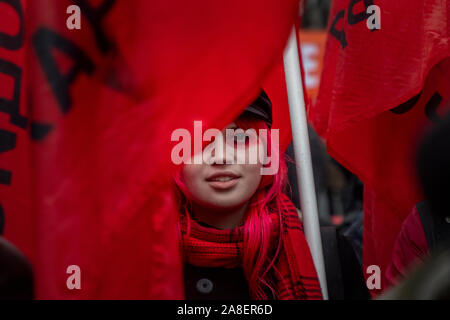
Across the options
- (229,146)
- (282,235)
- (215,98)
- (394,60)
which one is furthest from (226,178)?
(394,60)

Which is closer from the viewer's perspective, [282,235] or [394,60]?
[282,235]

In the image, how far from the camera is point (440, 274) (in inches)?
32.1

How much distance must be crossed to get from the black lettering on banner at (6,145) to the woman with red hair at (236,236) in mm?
430

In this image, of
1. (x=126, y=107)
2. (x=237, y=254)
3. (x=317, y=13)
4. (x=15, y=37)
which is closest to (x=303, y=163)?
(x=237, y=254)

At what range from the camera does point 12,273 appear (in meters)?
1.01

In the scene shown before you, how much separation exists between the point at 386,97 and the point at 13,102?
3.47 feet

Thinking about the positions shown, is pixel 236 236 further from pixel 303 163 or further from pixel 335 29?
pixel 335 29

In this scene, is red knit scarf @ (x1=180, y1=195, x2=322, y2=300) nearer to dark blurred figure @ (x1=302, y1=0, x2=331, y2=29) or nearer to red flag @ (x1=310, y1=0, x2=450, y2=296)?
red flag @ (x1=310, y1=0, x2=450, y2=296)

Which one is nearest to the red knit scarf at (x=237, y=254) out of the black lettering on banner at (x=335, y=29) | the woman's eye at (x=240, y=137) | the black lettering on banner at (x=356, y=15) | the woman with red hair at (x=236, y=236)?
the woman with red hair at (x=236, y=236)
